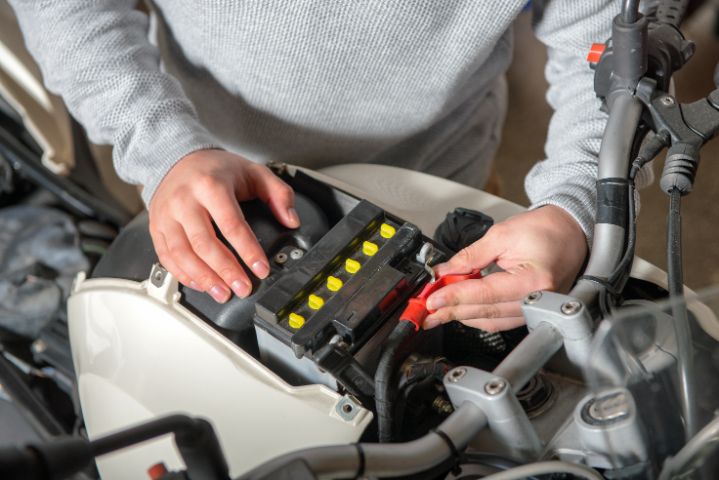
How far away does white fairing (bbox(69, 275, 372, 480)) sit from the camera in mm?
649

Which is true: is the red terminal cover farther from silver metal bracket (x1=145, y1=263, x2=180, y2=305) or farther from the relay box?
silver metal bracket (x1=145, y1=263, x2=180, y2=305)

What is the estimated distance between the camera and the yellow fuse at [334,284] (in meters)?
0.67

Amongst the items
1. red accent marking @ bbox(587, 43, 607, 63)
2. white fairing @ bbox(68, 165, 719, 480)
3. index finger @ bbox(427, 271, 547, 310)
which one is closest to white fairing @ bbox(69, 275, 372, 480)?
white fairing @ bbox(68, 165, 719, 480)

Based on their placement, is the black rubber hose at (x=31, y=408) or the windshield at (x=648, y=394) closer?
the windshield at (x=648, y=394)

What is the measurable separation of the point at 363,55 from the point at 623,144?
359mm

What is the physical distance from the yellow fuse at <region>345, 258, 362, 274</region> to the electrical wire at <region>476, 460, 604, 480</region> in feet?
0.73

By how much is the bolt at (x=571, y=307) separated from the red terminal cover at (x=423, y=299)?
0.12 metres

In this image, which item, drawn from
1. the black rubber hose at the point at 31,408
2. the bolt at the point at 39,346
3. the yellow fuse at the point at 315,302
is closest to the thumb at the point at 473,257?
the yellow fuse at the point at 315,302

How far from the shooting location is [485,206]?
894 millimetres

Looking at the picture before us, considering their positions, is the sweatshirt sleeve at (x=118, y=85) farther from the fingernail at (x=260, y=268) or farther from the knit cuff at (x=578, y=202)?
the knit cuff at (x=578, y=202)

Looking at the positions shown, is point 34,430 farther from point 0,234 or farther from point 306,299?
point 306,299

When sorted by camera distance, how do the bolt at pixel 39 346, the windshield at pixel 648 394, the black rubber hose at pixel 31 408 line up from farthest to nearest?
the bolt at pixel 39 346 → the black rubber hose at pixel 31 408 → the windshield at pixel 648 394

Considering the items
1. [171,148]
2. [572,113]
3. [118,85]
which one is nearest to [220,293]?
[171,148]

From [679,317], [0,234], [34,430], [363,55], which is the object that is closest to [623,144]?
[679,317]
